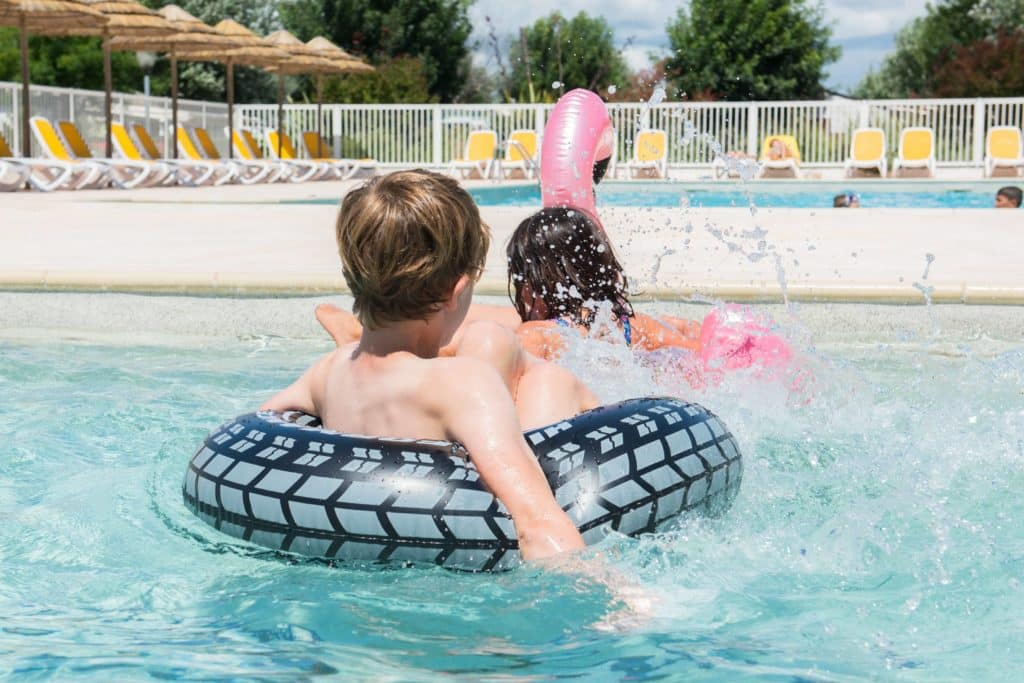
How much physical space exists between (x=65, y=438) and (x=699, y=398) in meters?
2.26

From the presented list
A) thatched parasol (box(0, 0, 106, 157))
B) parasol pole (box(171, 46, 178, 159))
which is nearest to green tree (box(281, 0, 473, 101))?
parasol pole (box(171, 46, 178, 159))

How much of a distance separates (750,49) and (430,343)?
35294mm

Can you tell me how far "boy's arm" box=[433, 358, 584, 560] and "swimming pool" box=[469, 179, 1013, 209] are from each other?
15300 millimetres

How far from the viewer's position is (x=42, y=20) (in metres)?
16.7

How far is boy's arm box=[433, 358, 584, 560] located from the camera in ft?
8.14

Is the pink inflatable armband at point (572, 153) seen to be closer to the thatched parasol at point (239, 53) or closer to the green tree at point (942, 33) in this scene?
the thatched parasol at point (239, 53)

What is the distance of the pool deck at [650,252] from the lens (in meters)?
5.93

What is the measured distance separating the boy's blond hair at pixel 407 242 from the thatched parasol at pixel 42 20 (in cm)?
1455

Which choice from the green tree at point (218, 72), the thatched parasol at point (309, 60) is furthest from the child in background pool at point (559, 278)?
the green tree at point (218, 72)

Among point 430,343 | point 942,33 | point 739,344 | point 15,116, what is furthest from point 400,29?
point 430,343

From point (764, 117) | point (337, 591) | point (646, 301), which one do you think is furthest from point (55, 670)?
point (764, 117)

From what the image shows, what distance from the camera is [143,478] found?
12.4 ft

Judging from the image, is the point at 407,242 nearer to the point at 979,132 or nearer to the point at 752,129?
the point at 752,129

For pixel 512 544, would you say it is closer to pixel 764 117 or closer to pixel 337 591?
pixel 337 591
